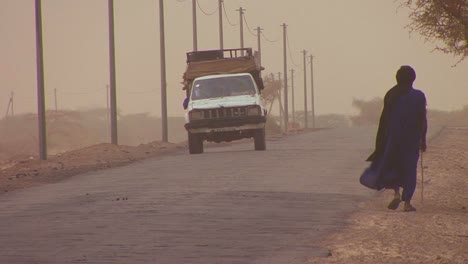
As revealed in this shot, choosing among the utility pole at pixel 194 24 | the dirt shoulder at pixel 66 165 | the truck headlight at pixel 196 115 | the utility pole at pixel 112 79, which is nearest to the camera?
the dirt shoulder at pixel 66 165

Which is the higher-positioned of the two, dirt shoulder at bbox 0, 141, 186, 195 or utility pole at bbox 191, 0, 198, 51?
utility pole at bbox 191, 0, 198, 51

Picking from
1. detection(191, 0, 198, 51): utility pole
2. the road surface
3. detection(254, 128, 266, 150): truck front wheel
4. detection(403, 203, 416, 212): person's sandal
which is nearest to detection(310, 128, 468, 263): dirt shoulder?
detection(403, 203, 416, 212): person's sandal

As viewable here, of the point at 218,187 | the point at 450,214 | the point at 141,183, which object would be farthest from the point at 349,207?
the point at 141,183

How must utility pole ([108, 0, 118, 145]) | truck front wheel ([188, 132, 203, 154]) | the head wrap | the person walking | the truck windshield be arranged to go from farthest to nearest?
utility pole ([108, 0, 118, 145]) → truck front wheel ([188, 132, 203, 154]) → the truck windshield → the person walking → the head wrap

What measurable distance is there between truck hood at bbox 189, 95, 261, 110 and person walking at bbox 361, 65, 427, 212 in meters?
14.8

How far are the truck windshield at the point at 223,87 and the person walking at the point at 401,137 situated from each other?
15683 mm

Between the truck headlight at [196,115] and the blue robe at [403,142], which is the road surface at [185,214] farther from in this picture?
the truck headlight at [196,115]

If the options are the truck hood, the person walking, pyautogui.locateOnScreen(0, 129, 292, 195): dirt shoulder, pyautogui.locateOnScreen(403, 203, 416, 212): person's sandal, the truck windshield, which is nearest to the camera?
the person walking

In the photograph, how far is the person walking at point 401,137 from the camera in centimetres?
1461

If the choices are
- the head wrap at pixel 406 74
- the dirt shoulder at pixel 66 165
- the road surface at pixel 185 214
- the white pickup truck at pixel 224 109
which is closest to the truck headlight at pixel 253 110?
the white pickup truck at pixel 224 109

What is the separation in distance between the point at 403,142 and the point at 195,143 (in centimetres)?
1669

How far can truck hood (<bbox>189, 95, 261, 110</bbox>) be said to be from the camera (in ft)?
97.4

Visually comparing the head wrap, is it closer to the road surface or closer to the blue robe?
the blue robe

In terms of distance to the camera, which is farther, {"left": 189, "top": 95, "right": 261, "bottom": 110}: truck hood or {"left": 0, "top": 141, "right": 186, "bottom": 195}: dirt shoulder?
{"left": 189, "top": 95, "right": 261, "bottom": 110}: truck hood
